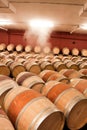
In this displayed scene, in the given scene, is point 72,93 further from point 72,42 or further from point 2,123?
point 72,42

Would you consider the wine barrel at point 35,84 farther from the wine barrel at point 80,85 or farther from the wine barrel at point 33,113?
the wine barrel at point 33,113

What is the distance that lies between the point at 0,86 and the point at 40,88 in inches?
32.0

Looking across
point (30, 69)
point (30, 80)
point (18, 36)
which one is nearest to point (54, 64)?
point (30, 69)

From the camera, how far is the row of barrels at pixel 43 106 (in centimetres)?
223

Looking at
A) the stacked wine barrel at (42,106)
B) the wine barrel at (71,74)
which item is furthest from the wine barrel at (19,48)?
the stacked wine barrel at (42,106)

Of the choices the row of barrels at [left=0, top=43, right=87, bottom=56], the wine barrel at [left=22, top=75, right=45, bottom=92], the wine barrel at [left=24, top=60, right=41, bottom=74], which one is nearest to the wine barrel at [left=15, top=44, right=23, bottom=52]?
the row of barrels at [left=0, top=43, right=87, bottom=56]

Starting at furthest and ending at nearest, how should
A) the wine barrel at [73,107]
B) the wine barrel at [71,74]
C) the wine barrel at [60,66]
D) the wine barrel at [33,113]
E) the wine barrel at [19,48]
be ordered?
1. the wine barrel at [19,48]
2. the wine barrel at [60,66]
3. the wine barrel at [71,74]
4. the wine barrel at [73,107]
5. the wine barrel at [33,113]

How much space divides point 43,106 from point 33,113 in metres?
0.15

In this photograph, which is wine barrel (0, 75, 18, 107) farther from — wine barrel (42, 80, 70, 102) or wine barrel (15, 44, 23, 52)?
wine barrel (15, 44, 23, 52)

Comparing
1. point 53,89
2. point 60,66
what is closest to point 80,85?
point 53,89

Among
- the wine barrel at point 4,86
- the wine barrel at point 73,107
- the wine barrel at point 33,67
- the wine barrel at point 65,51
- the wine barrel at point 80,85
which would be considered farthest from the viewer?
the wine barrel at point 65,51

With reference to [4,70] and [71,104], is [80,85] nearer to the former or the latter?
[71,104]

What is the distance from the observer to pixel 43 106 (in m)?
2.31

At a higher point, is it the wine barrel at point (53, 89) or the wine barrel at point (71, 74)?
the wine barrel at point (53, 89)
